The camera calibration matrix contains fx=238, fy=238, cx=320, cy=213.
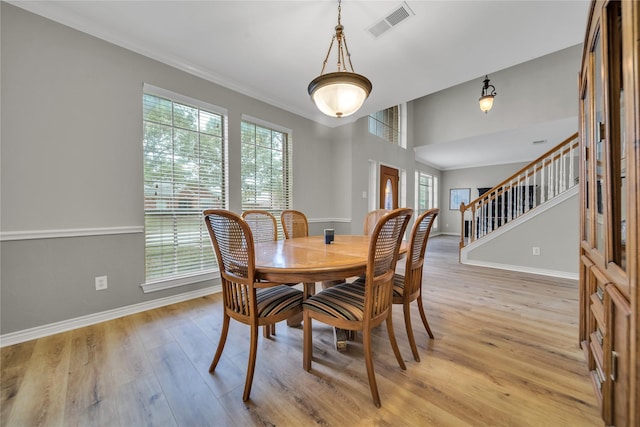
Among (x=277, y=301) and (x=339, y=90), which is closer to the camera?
(x=277, y=301)

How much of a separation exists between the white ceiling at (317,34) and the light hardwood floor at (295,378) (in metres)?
2.59

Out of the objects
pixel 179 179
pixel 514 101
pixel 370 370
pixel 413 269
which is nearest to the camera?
pixel 370 370

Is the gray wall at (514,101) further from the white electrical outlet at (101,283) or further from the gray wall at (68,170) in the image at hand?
the white electrical outlet at (101,283)

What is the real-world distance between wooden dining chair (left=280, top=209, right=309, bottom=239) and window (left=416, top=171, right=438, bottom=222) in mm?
5973

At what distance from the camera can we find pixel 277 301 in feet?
4.62

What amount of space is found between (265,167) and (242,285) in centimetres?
241

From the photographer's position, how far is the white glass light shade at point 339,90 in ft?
5.38

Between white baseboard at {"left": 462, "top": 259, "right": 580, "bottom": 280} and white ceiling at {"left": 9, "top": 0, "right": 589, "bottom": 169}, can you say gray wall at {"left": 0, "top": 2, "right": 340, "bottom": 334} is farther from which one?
white baseboard at {"left": 462, "top": 259, "right": 580, "bottom": 280}

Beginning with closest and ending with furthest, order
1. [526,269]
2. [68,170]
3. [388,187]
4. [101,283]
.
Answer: [68,170] < [101,283] < [526,269] < [388,187]

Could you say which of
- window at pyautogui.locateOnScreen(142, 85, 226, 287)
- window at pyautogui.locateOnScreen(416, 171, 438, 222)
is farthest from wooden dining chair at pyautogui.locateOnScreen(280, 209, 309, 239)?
window at pyautogui.locateOnScreen(416, 171, 438, 222)

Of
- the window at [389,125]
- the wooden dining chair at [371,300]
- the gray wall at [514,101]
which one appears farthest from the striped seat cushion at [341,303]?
the gray wall at [514,101]

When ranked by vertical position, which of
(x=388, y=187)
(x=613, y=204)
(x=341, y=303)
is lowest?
(x=341, y=303)

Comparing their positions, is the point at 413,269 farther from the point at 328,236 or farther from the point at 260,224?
the point at 260,224

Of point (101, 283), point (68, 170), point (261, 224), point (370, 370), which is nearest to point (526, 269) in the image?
point (370, 370)
